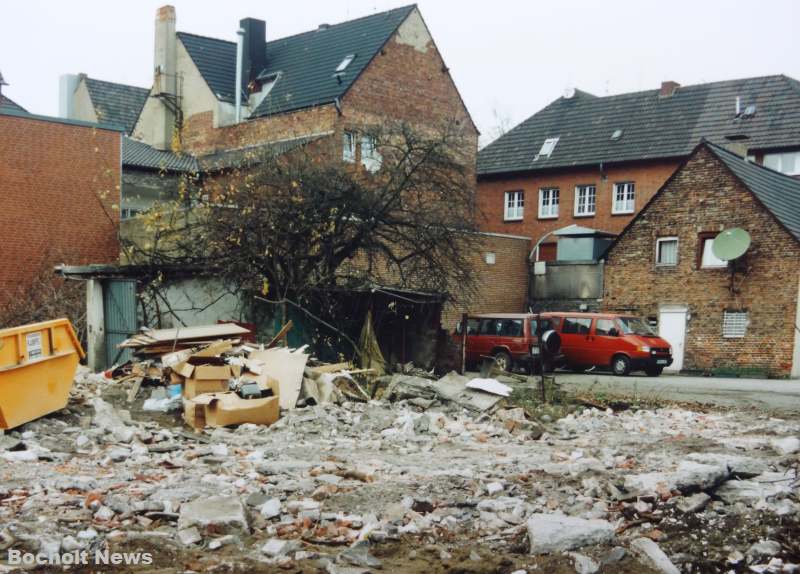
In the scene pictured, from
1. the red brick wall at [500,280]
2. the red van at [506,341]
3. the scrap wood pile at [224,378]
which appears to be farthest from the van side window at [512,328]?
the scrap wood pile at [224,378]

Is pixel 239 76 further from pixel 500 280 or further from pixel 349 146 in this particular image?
pixel 500 280

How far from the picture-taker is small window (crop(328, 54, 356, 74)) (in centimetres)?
3450

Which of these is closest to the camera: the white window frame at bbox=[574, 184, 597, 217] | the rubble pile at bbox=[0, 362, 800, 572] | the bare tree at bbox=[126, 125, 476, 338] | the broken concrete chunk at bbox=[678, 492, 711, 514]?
the rubble pile at bbox=[0, 362, 800, 572]

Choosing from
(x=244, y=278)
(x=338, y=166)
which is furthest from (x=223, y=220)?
(x=338, y=166)

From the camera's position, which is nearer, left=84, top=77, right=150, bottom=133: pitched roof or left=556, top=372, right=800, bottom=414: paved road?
left=556, top=372, right=800, bottom=414: paved road

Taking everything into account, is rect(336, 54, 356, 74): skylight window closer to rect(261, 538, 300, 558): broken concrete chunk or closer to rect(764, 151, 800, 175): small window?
rect(764, 151, 800, 175): small window

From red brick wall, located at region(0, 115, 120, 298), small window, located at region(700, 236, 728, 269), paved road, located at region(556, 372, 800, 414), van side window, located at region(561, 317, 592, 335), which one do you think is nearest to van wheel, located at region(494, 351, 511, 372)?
paved road, located at region(556, 372, 800, 414)

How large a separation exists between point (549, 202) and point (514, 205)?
6.03ft

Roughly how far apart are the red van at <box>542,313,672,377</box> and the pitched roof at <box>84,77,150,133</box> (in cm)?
2672

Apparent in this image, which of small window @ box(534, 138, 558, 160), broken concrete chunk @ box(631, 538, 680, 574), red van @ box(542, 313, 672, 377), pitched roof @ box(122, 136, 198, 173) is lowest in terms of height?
red van @ box(542, 313, 672, 377)

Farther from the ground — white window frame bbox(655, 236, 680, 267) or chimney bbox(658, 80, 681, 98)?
chimney bbox(658, 80, 681, 98)

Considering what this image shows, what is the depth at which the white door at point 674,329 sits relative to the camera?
95.0ft

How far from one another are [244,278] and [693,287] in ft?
52.8

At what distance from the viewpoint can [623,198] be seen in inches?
1502
